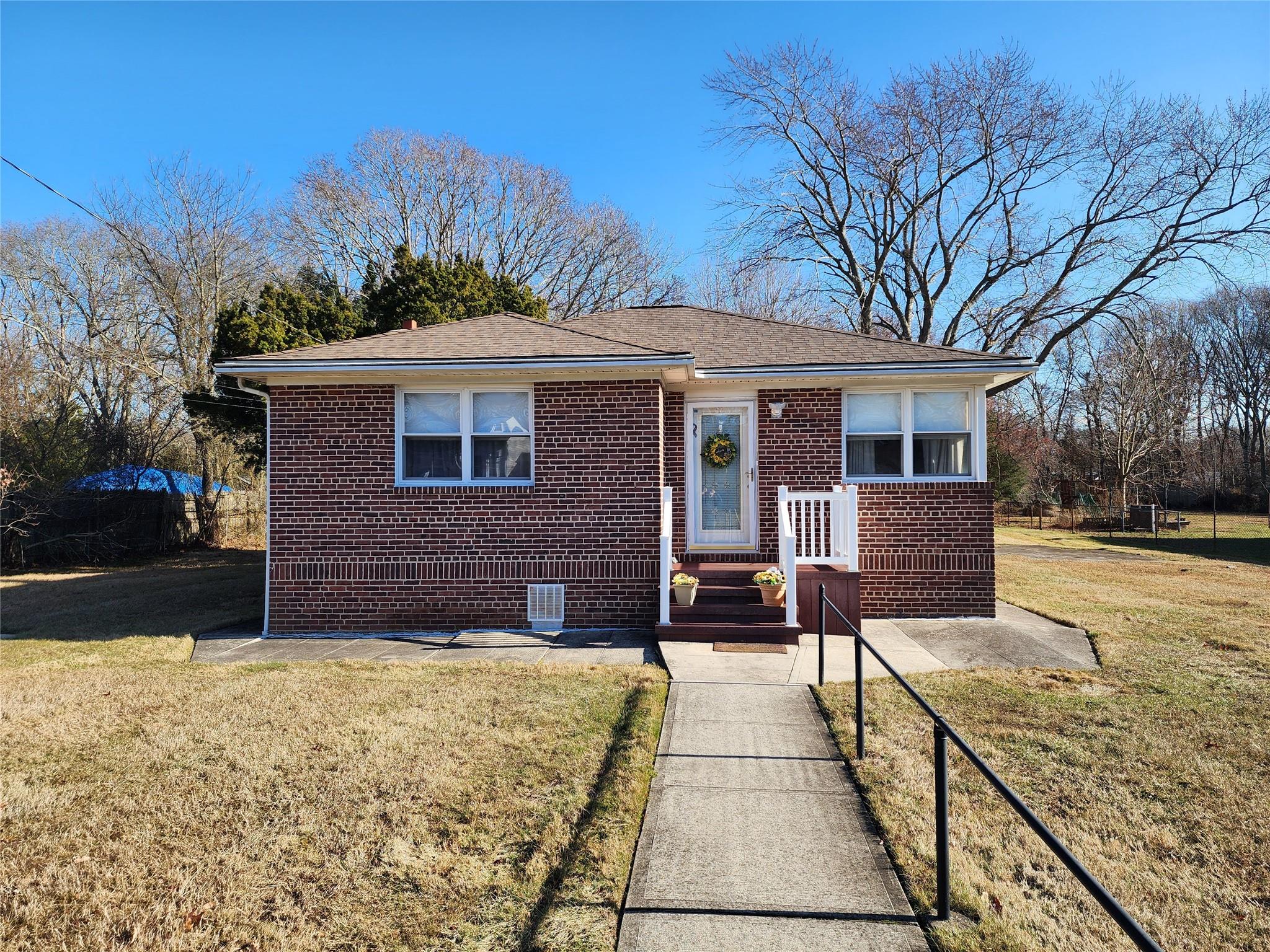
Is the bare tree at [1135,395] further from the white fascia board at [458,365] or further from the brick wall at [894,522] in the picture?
the white fascia board at [458,365]

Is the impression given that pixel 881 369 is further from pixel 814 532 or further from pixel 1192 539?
pixel 1192 539

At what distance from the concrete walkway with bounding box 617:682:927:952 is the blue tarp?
20.3m

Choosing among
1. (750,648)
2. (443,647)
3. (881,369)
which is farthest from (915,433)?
(443,647)


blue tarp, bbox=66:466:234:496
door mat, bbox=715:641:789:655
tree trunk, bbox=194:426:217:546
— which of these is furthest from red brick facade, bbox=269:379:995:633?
tree trunk, bbox=194:426:217:546

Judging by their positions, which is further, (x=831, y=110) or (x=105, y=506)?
(x=831, y=110)

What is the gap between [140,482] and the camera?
2177cm

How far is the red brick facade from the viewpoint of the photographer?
9.45 metres

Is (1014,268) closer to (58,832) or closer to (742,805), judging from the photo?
(742,805)

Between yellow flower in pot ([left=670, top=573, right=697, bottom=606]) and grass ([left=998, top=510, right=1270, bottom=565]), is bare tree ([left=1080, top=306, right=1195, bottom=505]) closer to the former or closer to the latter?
grass ([left=998, top=510, right=1270, bottom=565])

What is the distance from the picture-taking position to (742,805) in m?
4.21

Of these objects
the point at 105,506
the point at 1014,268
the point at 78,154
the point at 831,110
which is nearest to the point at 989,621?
the point at 78,154

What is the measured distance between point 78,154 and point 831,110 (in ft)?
82.6

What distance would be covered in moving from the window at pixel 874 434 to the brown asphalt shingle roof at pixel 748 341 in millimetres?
630

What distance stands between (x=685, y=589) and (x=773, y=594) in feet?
3.41
